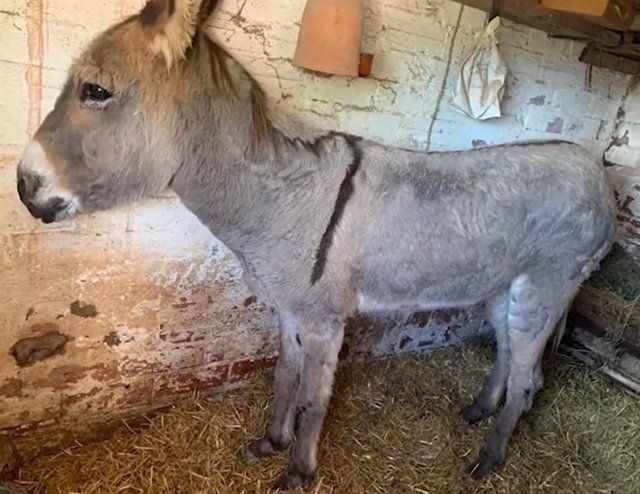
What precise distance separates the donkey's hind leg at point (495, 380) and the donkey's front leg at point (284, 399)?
3.18ft

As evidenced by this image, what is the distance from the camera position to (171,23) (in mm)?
1616

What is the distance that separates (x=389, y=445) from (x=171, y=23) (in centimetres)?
193

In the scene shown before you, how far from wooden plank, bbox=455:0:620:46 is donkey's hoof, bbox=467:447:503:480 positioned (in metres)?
1.87

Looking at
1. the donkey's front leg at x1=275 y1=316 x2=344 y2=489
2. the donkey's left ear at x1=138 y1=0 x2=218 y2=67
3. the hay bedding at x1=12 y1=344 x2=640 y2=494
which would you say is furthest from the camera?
the hay bedding at x1=12 y1=344 x2=640 y2=494

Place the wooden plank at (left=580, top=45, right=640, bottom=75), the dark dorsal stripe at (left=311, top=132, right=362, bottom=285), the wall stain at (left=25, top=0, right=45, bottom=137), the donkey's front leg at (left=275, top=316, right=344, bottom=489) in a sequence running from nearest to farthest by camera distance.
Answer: the wall stain at (left=25, top=0, right=45, bottom=137), the dark dorsal stripe at (left=311, top=132, right=362, bottom=285), the donkey's front leg at (left=275, top=316, right=344, bottom=489), the wooden plank at (left=580, top=45, right=640, bottom=75)

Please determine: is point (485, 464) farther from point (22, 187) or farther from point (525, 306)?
point (22, 187)

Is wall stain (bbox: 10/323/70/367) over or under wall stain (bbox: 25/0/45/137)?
under

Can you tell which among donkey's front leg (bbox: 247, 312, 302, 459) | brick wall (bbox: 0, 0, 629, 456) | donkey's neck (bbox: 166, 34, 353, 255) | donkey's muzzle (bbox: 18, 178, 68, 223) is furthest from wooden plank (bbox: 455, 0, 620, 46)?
donkey's muzzle (bbox: 18, 178, 68, 223)

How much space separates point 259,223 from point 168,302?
625 millimetres

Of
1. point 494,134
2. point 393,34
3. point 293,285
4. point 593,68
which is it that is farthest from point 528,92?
point 293,285

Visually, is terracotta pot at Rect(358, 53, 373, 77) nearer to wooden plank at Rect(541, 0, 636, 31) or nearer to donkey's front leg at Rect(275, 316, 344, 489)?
wooden plank at Rect(541, 0, 636, 31)

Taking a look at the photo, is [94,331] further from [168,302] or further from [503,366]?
[503,366]

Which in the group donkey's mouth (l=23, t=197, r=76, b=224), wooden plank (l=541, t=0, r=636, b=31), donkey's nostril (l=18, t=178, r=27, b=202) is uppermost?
wooden plank (l=541, t=0, r=636, b=31)

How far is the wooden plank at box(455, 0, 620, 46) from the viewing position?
2.48 m
